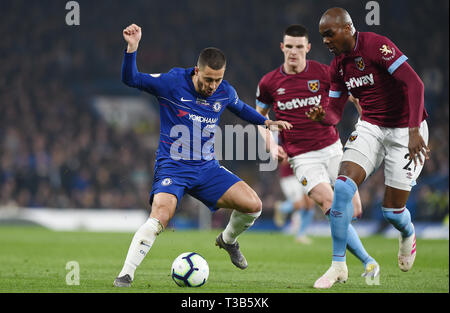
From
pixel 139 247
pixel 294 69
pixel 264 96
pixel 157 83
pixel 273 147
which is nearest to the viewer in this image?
pixel 139 247

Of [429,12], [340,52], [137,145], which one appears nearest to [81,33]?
[137,145]

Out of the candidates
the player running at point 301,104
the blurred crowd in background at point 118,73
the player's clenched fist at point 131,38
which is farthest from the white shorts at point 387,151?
the blurred crowd in background at point 118,73

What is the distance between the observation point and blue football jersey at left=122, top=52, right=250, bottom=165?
652 cm

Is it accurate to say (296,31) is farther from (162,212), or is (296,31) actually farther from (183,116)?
(162,212)

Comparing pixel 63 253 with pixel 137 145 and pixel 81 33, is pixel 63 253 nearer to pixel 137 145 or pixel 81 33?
pixel 137 145

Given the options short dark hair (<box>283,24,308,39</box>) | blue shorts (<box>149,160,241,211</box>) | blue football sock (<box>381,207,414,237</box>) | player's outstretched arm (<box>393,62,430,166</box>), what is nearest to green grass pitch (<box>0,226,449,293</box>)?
blue football sock (<box>381,207,414,237</box>)

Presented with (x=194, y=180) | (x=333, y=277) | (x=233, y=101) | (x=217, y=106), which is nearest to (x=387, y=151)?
(x=333, y=277)

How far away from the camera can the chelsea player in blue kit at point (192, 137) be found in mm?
6234

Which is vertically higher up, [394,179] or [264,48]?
[264,48]

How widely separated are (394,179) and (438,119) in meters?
13.9

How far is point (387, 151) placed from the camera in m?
6.73

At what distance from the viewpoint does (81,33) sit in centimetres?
2636

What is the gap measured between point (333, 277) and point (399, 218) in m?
1.14

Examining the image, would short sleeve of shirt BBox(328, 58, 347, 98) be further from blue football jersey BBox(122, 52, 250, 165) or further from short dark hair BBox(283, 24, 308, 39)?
short dark hair BBox(283, 24, 308, 39)
